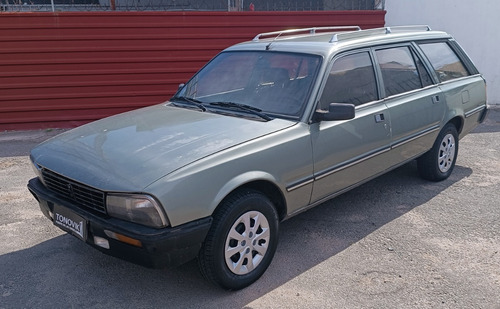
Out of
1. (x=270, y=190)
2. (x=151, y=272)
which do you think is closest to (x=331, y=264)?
(x=270, y=190)

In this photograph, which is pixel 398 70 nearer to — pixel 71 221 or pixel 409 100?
pixel 409 100

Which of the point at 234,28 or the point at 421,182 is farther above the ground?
the point at 234,28

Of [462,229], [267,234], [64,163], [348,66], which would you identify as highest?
[348,66]

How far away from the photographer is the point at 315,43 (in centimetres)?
430

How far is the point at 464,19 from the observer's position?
9.09m

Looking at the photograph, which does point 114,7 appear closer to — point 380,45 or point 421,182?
point 380,45

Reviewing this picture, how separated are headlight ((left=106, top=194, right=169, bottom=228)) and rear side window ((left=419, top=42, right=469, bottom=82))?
12.0 feet

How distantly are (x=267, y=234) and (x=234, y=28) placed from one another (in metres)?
5.48

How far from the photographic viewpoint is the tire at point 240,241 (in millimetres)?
3125

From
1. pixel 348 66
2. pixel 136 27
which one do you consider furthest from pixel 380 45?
pixel 136 27

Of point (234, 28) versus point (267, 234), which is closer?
point (267, 234)

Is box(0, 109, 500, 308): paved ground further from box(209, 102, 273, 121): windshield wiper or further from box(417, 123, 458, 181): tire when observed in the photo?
box(209, 102, 273, 121): windshield wiper

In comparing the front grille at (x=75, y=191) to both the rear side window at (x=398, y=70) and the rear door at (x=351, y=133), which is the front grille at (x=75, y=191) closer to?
the rear door at (x=351, y=133)

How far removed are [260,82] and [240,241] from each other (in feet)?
4.96
